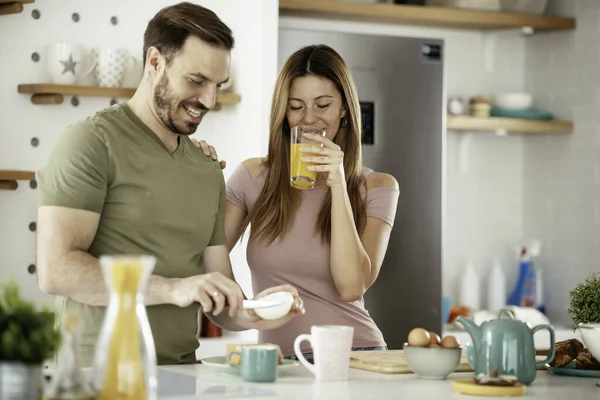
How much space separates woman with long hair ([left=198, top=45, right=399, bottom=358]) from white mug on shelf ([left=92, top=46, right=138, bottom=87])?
1244 millimetres

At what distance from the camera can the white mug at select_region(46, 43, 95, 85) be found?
3861 millimetres

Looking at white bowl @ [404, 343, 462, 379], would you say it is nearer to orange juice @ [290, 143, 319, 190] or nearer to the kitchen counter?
the kitchen counter

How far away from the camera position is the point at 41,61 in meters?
3.96

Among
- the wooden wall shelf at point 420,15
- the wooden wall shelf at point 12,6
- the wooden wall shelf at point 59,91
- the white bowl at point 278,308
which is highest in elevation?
the wooden wall shelf at point 420,15

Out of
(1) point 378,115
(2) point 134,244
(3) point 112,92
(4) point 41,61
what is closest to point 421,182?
(1) point 378,115

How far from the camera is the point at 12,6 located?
12.5 feet

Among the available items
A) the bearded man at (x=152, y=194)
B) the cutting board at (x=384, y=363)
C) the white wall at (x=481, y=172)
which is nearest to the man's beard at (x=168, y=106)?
the bearded man at (x=152, y=194)

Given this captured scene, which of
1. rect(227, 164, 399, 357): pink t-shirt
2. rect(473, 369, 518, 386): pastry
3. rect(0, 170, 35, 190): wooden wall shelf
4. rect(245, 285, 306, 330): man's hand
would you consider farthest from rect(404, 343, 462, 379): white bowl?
rect(0, 170, 35, 190): wooden wall shelf

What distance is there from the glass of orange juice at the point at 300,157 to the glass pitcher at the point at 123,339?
129cm

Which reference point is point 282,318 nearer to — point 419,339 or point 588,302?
point 419,339

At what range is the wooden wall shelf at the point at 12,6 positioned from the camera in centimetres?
381

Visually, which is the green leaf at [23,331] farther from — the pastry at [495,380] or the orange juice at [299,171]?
the orange juice at [299,171]

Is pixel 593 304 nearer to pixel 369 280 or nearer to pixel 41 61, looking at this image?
pixel 369 280

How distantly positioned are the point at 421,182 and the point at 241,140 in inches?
30.7
